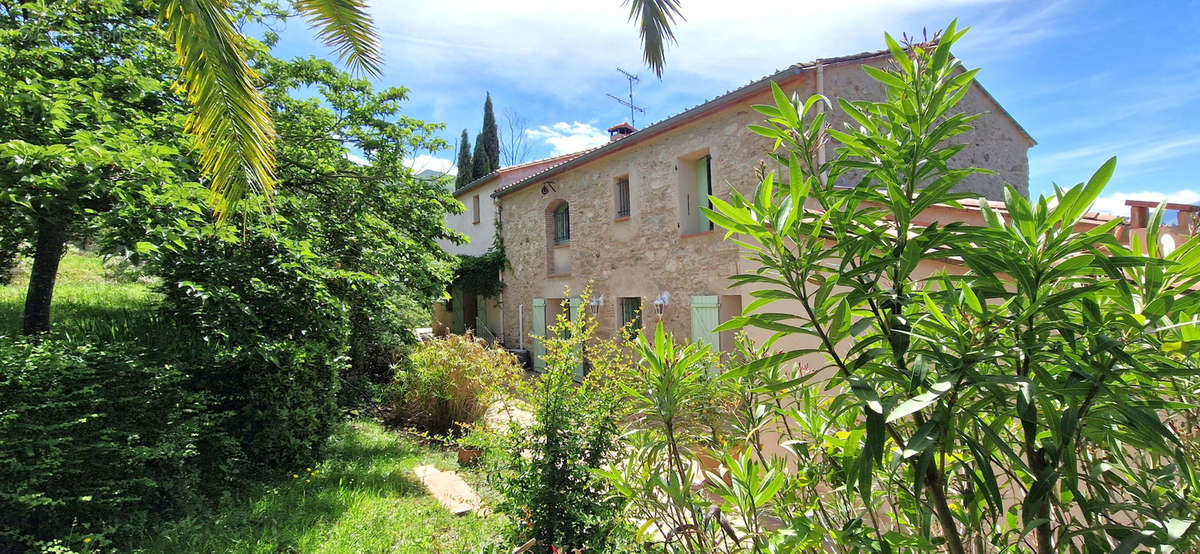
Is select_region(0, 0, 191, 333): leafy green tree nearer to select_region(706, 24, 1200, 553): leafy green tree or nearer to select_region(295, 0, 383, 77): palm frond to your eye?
select_region(295, 0, 383, 77): palm frond

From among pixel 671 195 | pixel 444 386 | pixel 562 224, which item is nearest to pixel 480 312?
pixel 562 224

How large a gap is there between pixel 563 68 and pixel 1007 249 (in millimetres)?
7602

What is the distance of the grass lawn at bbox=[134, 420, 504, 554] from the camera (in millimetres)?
3736

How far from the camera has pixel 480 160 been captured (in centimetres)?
2634

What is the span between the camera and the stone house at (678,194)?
7840 mm

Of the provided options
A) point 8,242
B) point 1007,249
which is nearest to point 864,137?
point 1007,249

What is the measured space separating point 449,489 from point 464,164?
25.5 meters

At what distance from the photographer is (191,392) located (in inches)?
179

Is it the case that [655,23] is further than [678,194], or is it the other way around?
[678,194]

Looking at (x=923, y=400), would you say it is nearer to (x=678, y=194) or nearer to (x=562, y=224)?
(x=678, y=194)

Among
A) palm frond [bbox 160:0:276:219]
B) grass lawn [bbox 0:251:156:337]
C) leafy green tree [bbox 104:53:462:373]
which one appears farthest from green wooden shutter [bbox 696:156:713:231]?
grass lawn [bbox 0:251:156:337]

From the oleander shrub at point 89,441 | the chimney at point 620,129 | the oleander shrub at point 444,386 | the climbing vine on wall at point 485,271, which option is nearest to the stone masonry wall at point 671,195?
the climbing vine on wall at point 485,271

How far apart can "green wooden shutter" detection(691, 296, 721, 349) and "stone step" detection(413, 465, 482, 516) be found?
15.2ft

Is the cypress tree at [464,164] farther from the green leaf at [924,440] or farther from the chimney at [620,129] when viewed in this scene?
the green leaf at [924,440]
